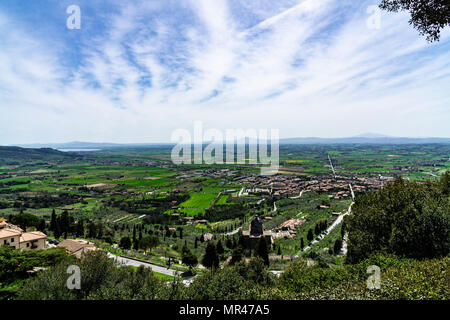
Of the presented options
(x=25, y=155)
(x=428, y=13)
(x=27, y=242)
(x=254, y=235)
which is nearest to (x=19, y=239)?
(x=27, y=242)

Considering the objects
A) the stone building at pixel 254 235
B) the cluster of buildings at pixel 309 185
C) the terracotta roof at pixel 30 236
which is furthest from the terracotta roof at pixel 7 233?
the cluster of buildings at pixel 309 185

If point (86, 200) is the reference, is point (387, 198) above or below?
above

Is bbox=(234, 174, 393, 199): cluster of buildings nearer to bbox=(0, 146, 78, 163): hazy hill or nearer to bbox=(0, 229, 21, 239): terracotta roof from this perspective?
bbox=(0, 229, 21, 239): terracotta roof

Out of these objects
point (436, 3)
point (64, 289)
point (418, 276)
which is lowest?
point (64, 289)

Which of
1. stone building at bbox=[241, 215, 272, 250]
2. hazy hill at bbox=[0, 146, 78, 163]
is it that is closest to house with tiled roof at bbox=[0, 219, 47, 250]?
stone building at bbox=[241, 215, 272, 250]

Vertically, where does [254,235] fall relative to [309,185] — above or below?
above

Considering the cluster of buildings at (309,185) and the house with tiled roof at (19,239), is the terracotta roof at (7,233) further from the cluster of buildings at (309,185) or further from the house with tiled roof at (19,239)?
the cluster of buildings at (309,185)

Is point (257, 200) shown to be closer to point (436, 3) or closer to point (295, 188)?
point (295, 188)

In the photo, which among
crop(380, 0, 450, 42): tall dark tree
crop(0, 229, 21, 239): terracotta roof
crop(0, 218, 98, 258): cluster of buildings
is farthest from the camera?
crop(0, 218, 98, 258): cluster of buildings

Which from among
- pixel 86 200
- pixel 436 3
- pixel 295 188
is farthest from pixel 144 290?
pixel 295 188

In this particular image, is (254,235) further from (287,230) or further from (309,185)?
(309,185)
